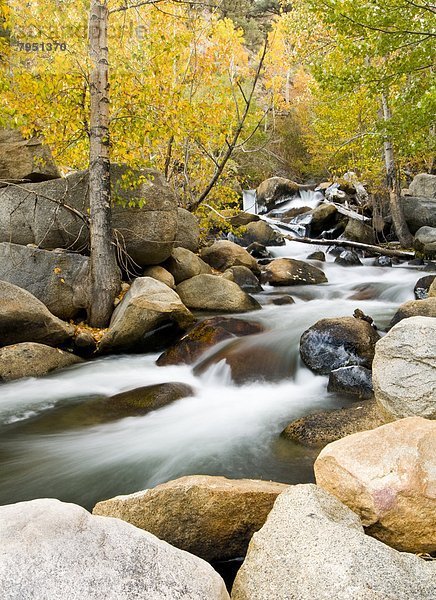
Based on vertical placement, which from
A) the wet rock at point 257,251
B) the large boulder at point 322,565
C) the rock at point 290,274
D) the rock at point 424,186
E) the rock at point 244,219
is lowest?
the large boulder at point 322,565

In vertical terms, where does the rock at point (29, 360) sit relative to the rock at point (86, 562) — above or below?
below

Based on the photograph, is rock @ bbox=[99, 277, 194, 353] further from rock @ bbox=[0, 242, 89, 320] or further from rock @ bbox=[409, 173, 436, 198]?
rock @ bbox=[409, 173, 436, 198]

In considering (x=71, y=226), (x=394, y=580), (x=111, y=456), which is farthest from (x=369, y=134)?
(x=394, y=580)

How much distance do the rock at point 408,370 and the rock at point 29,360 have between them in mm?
4956

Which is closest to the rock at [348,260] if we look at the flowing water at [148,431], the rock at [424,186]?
the flowing water at [148,431]

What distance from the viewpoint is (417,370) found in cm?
393

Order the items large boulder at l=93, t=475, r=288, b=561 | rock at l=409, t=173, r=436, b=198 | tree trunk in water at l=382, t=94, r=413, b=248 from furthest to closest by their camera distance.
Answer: rock at l=409, t=173, r=436, b=198 → tree trunk in water at l=382, t=94, r=413, b=248 → large boulder at l=93, t=475, r=288, b=561

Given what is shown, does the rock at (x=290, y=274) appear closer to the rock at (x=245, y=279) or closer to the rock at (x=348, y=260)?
the rock at (x=245, y=279)

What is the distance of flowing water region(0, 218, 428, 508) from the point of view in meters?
4.20

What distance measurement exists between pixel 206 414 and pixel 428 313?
3.80m

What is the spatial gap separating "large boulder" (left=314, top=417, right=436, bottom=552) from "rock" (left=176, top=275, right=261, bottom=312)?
275 inches

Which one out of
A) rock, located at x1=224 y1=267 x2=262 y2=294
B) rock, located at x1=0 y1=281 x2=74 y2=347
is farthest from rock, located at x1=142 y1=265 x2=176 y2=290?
rock, located at x1=0 y1=281 x2=74 y2=347

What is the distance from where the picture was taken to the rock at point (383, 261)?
1460cm

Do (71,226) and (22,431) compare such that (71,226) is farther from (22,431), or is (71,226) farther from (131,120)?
(22,431)
